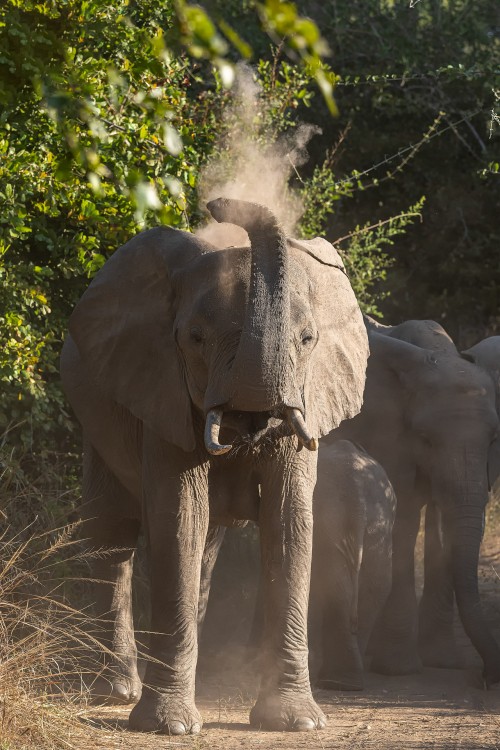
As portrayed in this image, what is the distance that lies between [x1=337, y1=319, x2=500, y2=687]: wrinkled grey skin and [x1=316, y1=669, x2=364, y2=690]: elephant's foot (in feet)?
2.60

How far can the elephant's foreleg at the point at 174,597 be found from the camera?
18.4 feet

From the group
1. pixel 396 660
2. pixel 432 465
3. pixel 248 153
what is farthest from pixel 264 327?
pixel 248 153

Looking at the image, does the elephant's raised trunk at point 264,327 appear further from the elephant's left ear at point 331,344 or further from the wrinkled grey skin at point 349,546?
the wrinkled grey skin at point 349,546

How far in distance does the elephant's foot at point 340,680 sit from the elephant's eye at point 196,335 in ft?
8.21

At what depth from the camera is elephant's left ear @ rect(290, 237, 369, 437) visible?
5.97 meters

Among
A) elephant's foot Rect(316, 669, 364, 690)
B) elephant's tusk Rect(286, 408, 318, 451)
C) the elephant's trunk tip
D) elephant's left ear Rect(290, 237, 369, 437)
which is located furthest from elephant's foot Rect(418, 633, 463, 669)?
the elephant's trunk tip

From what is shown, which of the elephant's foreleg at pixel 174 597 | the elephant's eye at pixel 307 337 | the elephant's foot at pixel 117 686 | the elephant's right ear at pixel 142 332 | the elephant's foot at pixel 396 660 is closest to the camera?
the elephant's eye at pixel 307 337

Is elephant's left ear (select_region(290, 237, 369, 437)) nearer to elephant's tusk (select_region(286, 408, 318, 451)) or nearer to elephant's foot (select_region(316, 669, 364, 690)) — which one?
elephant's tusk (select_region(286, 408, 318, 451))

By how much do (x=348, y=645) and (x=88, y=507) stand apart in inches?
62.1

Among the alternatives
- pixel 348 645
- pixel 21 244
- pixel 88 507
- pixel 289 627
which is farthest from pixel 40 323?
pixel 289 627

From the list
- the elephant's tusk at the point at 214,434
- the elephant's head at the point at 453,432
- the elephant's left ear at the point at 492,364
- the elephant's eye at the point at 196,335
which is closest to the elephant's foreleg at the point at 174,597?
the elephant's eye at the point at 196,335

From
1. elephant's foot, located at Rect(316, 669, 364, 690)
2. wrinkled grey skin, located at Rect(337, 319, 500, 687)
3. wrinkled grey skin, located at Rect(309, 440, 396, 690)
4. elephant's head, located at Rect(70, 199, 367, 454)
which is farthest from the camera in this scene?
wrinkled grey skin, located at Rect(337, 319, 500, 687)

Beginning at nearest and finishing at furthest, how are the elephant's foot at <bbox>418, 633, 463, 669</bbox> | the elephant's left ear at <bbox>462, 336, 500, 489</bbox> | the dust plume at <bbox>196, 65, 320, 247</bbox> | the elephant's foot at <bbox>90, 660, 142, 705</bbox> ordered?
the elephant's foot at <bbox>90, 660, 142, 705</bbox> < the elephant's foot at <bbox>418, 633, 463, 669</bbox> < the elephant's left ear at <bbox>462, 336, 500, 489</bbox> < the dust plume at <bbox>196, 65, 320, 247</bbox>

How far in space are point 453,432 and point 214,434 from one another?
3.74 m
